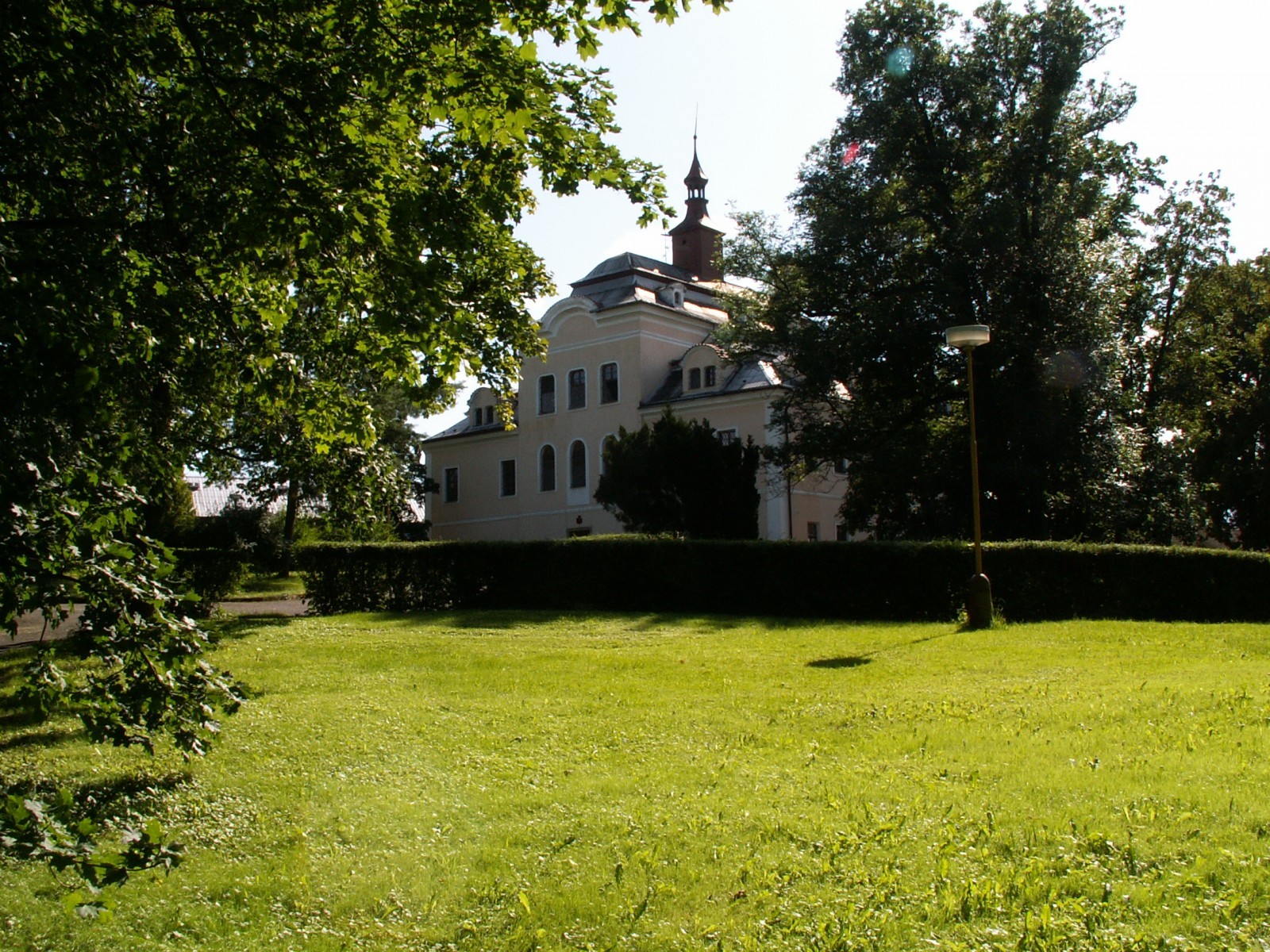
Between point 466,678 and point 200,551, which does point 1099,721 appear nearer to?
point 466,678

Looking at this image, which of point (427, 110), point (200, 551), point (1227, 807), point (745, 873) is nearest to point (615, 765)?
point (745, 873)

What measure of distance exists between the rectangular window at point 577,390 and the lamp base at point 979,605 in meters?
32.3

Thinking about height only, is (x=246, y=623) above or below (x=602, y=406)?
below

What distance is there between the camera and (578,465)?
49125mm

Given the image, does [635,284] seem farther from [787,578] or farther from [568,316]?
[787,578]

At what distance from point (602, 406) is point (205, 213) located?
132ft

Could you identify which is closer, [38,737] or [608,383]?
[38,737]

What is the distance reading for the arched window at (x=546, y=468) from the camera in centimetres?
5012

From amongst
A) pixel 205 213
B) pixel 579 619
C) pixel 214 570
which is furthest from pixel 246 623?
pixel 205 213

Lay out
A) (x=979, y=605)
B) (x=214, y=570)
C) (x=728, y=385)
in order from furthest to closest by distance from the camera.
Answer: (x=728, y=385), (x=214, y=570), (x=979, y=605)

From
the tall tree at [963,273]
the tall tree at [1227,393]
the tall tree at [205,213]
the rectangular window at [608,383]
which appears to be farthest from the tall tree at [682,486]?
the tall tree at [205,213]

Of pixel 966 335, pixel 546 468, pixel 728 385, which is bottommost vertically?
pixel 966 335

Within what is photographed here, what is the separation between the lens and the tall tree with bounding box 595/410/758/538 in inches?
1230

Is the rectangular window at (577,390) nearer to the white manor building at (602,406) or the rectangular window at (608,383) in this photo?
the white manor building at (602,406)
